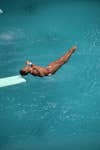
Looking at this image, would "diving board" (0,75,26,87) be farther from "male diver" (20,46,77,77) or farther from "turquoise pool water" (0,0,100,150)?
"male diver" (20,46,77,77)

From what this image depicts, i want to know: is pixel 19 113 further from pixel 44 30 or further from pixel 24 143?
pixel 44 30

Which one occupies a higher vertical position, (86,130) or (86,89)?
(86,89)

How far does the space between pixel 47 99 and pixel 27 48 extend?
0.45 meters

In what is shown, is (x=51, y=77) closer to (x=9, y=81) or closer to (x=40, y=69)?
(x=9, y=81)

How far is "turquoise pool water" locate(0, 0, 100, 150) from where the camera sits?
3289 mm

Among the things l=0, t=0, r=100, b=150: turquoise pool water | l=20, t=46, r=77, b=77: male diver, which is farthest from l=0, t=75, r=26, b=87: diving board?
Answer: l=20, t=46, r=77, b=77: male diver

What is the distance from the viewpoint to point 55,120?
11.2ft

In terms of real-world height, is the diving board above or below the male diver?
below

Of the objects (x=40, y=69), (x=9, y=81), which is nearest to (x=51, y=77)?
(x=9, y=81)

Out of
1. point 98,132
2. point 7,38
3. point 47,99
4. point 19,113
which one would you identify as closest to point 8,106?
point 19,113

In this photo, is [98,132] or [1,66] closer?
[1,66]

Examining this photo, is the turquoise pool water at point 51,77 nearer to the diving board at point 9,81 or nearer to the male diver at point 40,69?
the diving board at point 9,81

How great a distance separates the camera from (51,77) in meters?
3.37

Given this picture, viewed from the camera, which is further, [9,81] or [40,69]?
[9,81]
